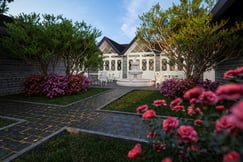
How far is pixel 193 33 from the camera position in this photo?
5.24m

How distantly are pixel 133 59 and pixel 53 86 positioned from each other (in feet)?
34.9

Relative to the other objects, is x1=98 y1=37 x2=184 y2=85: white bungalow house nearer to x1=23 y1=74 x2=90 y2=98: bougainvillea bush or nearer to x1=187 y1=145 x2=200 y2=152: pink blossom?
x1=23 y1=74 x2=90 y2=98: bougainvillea bush

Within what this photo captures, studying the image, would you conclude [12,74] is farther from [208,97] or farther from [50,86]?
[208,97]

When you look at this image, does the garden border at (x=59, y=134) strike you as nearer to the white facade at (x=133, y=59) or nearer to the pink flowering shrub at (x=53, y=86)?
the pink flowering shrub at (x=53, y=86)

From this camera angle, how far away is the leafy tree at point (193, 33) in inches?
204

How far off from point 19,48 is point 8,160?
19.8 ft

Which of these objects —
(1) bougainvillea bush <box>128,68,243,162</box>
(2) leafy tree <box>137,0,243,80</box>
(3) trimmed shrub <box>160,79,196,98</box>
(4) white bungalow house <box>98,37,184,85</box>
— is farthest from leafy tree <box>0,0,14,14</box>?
(1) bougainvillea bush <box>128,68,243,162</box>

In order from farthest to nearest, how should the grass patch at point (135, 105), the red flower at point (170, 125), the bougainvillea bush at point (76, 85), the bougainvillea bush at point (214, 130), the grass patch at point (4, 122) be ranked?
the bougainvillea bush at point (76, 85)
the grass patch at point (135, 105)
the grass patch at point (4, 122)
the red flower at point (170, 125)
the bougainvillea bush at point (214, 130)

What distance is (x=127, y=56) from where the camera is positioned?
1636cm

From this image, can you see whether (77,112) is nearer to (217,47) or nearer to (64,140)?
(64,140)

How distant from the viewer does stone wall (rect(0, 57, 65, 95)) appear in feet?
24.6

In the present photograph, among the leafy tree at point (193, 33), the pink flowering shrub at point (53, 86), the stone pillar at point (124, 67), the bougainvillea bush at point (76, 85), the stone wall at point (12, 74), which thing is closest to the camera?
the leafy tree at point (193, 33)

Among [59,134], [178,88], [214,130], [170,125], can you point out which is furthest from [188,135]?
[178,88]

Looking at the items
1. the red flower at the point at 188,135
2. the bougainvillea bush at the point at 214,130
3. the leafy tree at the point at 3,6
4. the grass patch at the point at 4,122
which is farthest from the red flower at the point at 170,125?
the leafy tree at the point at 3,6
